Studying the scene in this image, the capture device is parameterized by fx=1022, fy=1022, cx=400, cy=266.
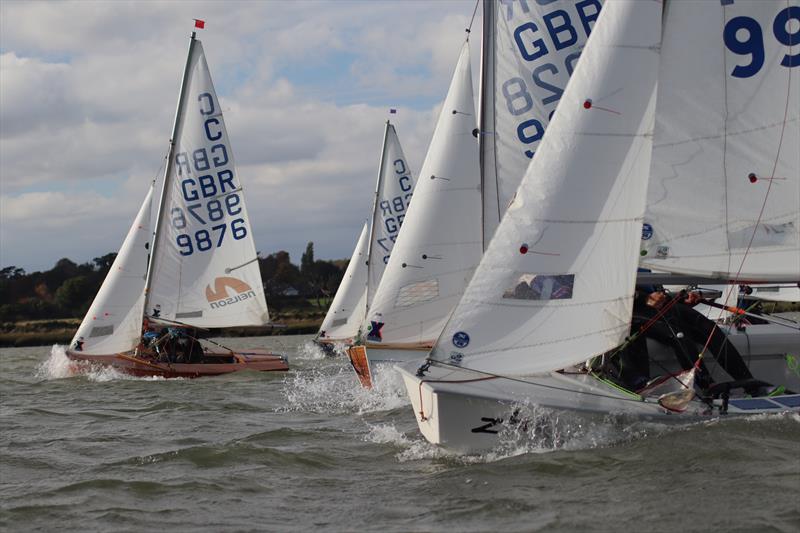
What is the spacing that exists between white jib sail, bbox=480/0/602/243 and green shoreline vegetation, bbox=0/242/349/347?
3076 cm

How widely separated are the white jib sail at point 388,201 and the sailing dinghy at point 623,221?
66.1 feet

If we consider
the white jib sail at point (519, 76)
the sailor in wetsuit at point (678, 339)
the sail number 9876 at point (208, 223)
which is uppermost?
the white jib sail at point (519, 76)

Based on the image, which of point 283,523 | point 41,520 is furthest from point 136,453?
point 283,523

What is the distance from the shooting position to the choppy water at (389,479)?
305 inches

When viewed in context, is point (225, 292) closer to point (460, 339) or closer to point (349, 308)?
point (349, 308)

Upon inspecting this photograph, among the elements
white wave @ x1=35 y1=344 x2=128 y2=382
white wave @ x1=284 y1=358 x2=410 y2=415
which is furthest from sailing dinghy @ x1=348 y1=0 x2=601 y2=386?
white wave @ x1=35 y1=344 x2=128 y2=382

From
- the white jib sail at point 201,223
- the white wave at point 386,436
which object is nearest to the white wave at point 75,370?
the white jib sail at point 201,223

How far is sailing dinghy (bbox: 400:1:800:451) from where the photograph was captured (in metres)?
9.54

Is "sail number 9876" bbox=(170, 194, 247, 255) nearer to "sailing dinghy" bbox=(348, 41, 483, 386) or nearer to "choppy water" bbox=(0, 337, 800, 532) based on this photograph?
"sailing dinghy" bbox=(348, 41, 483, 386)

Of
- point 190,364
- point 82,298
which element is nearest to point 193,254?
point 190,364

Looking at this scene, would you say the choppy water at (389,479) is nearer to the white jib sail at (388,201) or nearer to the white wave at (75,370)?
the white wave at (75,370)

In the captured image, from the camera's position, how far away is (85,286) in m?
72.2

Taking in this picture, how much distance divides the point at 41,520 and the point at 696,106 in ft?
24.4

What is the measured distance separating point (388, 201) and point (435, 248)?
14.7 meters
